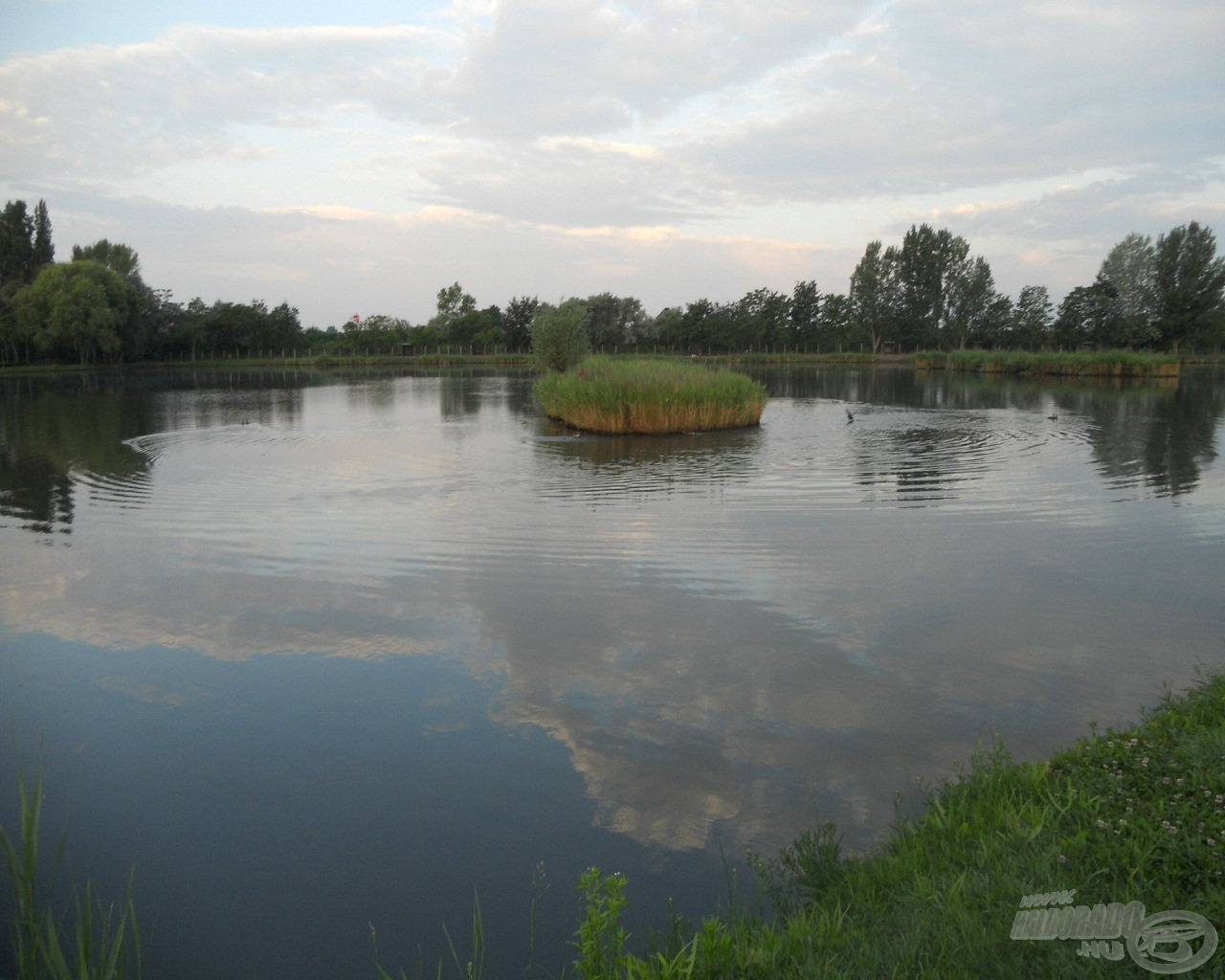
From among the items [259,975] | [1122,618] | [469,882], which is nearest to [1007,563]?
[1122,618]

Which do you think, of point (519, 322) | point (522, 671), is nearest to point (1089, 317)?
point (519, 322)

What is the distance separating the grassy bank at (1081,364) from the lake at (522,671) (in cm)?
3919

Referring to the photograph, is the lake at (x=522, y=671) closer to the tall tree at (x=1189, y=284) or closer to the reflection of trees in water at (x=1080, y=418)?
the reflection of trees in water at (x=1080, y=418)

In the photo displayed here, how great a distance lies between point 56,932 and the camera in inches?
115

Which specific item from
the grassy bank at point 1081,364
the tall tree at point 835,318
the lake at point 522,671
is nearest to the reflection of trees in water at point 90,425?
the lake at point 522,671

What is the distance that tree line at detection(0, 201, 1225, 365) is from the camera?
200 ft

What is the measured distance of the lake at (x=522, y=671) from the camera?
12.7ft

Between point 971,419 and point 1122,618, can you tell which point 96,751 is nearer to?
point 1122,618

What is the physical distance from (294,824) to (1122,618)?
20.1ft

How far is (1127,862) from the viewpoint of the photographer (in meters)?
3.02

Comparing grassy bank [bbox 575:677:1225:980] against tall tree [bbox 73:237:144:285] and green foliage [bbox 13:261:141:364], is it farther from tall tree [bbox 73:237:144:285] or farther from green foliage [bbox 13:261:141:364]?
tall tree [bbox 73:237:144:285]

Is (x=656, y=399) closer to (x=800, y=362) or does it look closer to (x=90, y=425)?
(x=90, y=425)

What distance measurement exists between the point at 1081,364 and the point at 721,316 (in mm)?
42473
